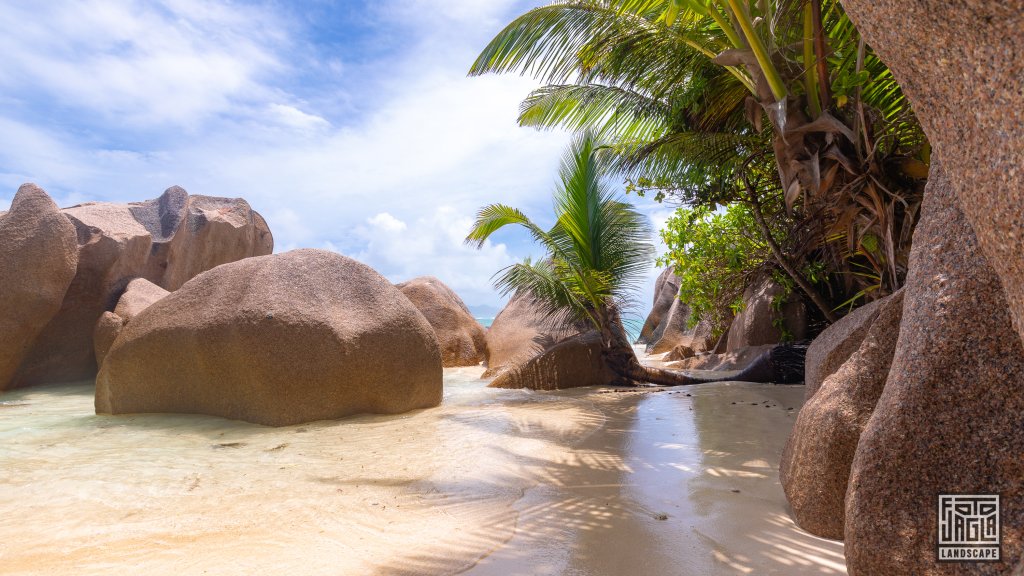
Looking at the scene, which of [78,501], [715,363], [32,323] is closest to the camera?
[78,501]

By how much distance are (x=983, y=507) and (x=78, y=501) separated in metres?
3.65

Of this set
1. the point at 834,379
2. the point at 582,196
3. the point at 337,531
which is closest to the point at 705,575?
the point at 834,379

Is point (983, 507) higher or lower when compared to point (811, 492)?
higher

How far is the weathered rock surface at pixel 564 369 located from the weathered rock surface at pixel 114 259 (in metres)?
6.63

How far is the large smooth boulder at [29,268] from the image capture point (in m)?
8.09

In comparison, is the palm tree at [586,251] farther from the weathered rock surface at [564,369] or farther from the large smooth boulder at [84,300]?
the large smooth boulder at [84,300]

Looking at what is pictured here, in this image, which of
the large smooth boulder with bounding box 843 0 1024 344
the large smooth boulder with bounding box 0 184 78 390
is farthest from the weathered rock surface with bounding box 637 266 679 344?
the large smooth boulder with bounding box 843 0 1024 344

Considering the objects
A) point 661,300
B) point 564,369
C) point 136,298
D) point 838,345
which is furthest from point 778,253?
point 661,300

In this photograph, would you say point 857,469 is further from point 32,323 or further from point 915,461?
point 32,323

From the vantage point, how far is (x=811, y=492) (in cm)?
226

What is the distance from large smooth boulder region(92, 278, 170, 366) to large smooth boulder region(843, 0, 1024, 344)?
9.21 meters

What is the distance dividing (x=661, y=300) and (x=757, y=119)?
14.7 m

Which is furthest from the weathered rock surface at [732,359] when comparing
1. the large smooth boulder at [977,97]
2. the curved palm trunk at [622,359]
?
the large smooth boulder at [977,97]

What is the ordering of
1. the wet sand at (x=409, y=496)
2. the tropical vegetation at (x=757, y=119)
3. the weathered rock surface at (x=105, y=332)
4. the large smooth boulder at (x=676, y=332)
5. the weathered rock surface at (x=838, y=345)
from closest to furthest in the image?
the wet sand at (x=409, y=496) → the weathered rock surface at (x=838, y=345) → the tropical vegetation at (x=757, y=119) → the weathered rock surface at (x=105, y=332) → the large smooth boulder at (x=676, y=332)
